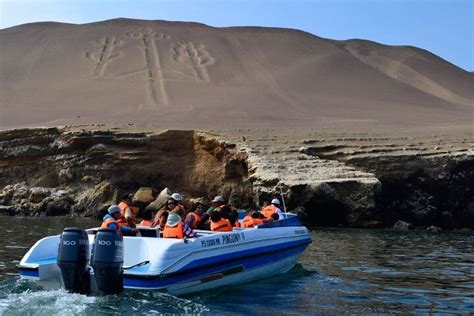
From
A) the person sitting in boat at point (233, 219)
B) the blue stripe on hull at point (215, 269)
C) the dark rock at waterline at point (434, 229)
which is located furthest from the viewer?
the dark rock at waterline at point (434, 229)

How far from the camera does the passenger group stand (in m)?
11.9

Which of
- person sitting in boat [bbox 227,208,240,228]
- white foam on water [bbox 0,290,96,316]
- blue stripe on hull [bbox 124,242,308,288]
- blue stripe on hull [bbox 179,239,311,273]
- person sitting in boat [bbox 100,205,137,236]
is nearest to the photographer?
white foam on water [bbox 0,290,96,316]

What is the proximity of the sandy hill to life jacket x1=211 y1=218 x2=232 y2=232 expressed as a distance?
34.3m

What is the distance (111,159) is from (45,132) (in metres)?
4.20

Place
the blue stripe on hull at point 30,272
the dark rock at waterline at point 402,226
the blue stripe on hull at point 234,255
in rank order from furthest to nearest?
the dark rock at waterline at point 402,226, the blue stripe on hull at point 234,255, the blue stripe on hull at point 30,272

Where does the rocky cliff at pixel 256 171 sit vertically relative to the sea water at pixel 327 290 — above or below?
above

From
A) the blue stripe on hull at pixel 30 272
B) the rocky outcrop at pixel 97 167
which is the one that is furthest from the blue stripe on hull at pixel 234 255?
the rocky outcrop at pixel 97 167

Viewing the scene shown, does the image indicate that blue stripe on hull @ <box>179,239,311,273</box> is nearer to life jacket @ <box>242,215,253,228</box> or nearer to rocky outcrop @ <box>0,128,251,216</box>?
life jacket @ <box>242,215,253,228</box>

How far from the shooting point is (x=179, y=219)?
11984 millimetres

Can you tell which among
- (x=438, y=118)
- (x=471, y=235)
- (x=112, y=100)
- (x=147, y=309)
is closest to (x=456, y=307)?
(x=147, y=309)

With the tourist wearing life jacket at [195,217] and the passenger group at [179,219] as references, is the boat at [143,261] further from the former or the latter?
the tourist wearing life jacket at [195,217]

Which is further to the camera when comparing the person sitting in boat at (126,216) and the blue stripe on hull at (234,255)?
the person sitting in boat at (126,216)

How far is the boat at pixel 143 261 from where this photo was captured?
10.1 meters

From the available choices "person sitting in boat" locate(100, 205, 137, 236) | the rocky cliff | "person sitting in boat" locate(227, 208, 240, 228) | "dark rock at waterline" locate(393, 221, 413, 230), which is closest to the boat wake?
"person sitting in boat" locate(100, 205, 137, 236)
